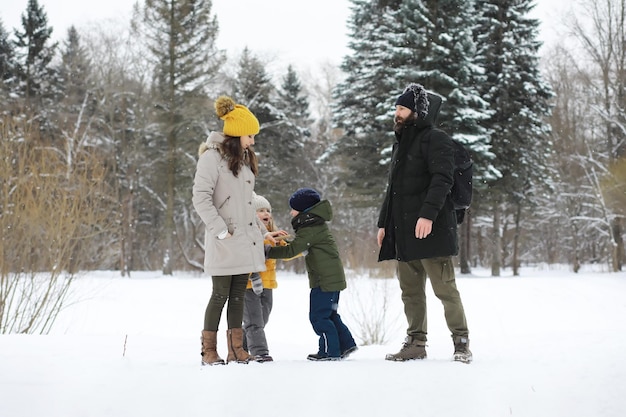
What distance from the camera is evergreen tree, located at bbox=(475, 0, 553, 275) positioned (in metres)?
21.7

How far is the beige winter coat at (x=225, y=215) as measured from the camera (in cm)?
434

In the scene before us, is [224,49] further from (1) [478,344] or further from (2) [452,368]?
(2) [452,368]

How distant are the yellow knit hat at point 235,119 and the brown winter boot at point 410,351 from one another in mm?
2003

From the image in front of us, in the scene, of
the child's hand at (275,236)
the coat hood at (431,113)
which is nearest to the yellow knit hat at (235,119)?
the child's hand at (275,236)

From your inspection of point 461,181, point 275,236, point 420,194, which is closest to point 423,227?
point 420,194

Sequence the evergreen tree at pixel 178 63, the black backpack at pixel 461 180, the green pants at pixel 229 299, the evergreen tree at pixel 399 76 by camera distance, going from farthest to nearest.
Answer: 1. the evergreen tree at pixel 178 63
2. the evergreen tree at pixel 399 76
3. the black backpack at pixel 461 180
4. the green pants at pixel 229 299

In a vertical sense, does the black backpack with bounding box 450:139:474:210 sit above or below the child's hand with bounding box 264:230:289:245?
above

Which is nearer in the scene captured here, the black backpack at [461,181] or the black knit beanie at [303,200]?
the black backpack at [461,181]

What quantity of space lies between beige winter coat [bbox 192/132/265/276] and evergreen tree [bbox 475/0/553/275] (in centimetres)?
1785

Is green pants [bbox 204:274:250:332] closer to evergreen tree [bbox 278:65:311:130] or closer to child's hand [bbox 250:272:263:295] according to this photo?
child's hand [bbox 250:272:263:295]

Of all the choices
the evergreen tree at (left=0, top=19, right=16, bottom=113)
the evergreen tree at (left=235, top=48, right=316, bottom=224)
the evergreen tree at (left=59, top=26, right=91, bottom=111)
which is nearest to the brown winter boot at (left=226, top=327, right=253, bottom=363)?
the evergreen tree at (left=235, top=48, right=316, bottom=224)

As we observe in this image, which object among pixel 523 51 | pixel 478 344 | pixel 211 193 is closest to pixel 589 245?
pixel 523 51

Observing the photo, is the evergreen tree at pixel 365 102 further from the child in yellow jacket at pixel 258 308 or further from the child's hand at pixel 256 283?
the child's hand at pixel 256 283

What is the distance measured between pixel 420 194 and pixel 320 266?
980mm
